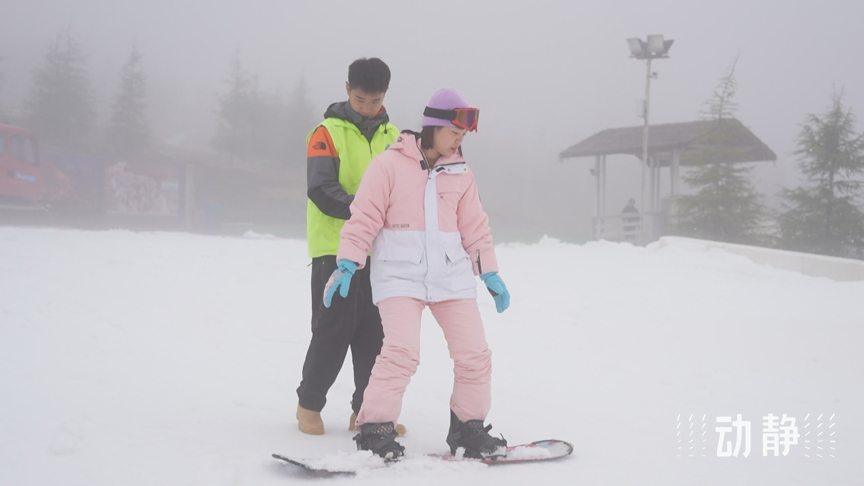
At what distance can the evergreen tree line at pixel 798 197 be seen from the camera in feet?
58.5

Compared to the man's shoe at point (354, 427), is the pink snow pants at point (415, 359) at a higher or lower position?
higher

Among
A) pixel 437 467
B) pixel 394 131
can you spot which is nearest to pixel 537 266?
pixel 394 131

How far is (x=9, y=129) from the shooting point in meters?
15.0

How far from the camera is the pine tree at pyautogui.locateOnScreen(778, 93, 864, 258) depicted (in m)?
17.8

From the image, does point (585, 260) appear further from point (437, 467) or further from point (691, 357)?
point (437, 467)

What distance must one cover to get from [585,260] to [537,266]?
0.97 meters

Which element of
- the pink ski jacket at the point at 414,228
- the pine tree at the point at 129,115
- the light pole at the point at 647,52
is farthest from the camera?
the pine tree at the point at 129,115

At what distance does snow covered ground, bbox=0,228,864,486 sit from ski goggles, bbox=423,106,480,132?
4.04 ft

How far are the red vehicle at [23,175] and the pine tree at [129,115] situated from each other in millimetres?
5769

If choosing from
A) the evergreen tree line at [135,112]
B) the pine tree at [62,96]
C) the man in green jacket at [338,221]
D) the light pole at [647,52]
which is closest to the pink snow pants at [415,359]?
the man in green jacket at [338,221]

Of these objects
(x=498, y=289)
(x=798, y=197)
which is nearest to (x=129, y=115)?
(x=798, y=197)

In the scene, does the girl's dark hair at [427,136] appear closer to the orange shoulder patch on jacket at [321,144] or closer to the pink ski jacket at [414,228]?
the pink ski jacket at [414,228]

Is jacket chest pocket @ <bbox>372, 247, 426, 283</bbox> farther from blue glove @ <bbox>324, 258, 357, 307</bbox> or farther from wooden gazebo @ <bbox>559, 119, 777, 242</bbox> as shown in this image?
wooden gazebo @ <bbox>559, 119, 777, 242</bbox>

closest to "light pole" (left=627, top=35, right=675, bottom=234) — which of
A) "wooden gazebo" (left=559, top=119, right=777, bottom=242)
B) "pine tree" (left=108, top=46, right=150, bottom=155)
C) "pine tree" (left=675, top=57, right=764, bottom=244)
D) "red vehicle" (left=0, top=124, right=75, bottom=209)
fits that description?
"wooden gazebo" (left=559, top=119, right=777, bottom=242)
